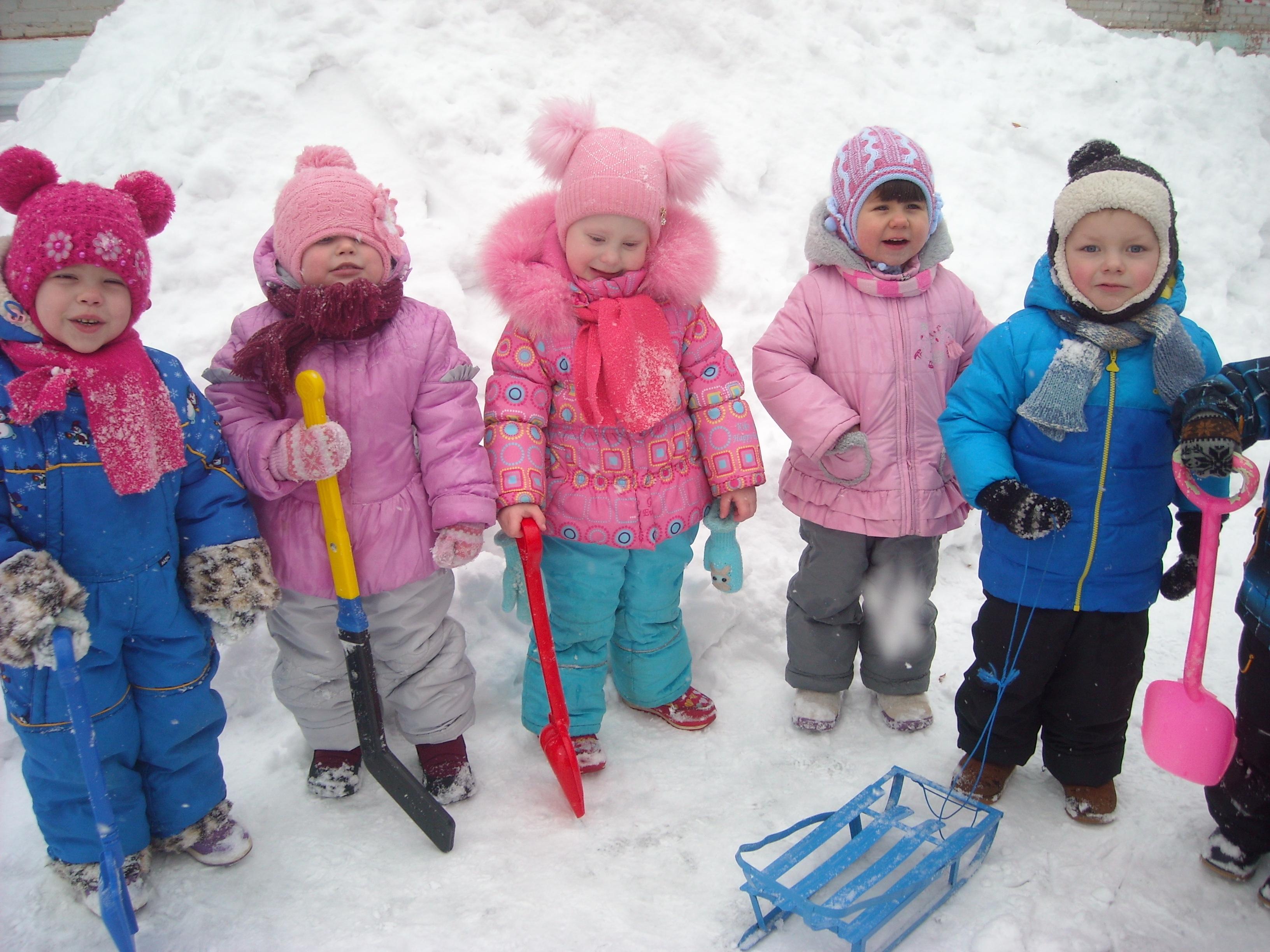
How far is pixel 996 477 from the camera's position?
2199 mm

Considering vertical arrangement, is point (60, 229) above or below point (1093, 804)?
above

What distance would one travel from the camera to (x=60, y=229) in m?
1.88

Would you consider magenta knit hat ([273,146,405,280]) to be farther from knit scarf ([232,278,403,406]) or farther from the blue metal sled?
the blue metal sled

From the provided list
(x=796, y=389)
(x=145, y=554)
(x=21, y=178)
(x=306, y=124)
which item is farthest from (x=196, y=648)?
(x=306, y=124)

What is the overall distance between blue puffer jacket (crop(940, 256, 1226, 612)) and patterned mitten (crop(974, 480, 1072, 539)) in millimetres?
Result: 38

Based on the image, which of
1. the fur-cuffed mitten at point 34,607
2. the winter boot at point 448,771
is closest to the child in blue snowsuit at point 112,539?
the fur-cuffed mitten at point 34,607

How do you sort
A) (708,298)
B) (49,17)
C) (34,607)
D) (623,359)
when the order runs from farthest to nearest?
(49,17)
(708,298)
(623,359)
(34,607)

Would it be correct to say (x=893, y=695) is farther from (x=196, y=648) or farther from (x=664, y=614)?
(x=196, y=648)

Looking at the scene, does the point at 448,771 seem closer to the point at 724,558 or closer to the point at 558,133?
the point at 724,558

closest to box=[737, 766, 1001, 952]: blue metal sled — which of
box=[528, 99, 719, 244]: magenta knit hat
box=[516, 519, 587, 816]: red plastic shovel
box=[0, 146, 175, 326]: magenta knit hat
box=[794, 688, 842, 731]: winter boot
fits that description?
box=[794, 688, 842, 731]: winter boot

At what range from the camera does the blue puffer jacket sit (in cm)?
221

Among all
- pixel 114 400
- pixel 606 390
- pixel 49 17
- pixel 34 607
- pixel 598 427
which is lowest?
pixel 34 607

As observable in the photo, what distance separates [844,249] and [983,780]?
162cm

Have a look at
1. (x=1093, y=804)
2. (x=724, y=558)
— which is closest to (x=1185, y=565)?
(x=1093, y=804)
